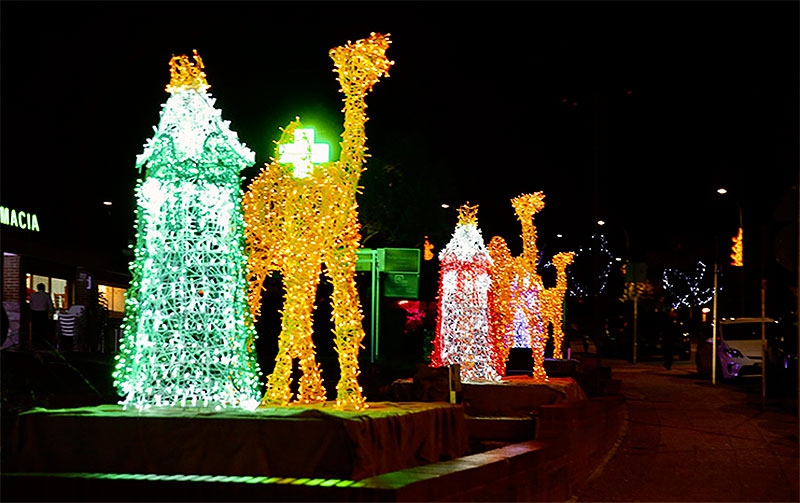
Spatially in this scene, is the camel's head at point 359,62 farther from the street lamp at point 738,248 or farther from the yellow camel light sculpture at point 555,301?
the street lamp at point 738,248

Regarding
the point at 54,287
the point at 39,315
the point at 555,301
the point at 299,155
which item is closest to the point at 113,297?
the point at 54,287

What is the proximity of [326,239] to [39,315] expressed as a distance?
15011mm

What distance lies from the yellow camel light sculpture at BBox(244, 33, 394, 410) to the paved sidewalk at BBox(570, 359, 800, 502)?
10.5 ft

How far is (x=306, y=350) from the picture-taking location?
1166 centimetres

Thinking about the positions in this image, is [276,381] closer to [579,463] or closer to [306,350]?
[306,350]

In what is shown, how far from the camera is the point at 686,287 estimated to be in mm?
67250

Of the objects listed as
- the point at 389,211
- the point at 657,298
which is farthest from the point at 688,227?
the point at 389,211

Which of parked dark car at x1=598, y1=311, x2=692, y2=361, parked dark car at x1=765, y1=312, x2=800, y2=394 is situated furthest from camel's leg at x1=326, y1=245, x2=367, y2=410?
parked dark car at x1=598, y1=311, x2=692, y2=361

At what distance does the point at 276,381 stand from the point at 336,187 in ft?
6.74

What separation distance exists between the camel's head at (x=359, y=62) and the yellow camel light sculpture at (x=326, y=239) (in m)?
0.01

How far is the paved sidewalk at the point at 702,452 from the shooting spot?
12367mm

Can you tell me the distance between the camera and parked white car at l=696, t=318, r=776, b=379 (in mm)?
31000

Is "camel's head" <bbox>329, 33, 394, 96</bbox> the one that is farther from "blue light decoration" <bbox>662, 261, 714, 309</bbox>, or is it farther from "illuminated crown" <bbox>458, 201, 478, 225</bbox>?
"blue light decoration" <bbox>662, 261, 714, 309</bbox>

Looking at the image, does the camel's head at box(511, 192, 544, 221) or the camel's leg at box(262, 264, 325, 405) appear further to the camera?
the camel's head at box(511, 192, 544, 221)
